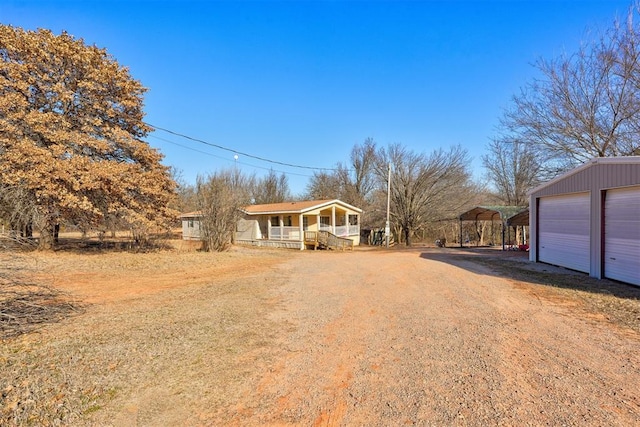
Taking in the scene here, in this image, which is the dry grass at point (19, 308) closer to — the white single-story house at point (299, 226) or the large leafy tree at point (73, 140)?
the large leafy tree at point (73, 140)

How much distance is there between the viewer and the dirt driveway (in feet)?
8.98

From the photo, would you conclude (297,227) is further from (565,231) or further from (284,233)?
(565,231)

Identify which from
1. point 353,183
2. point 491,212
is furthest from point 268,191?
point 491,212

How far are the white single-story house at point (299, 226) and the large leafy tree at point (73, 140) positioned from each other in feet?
24.4

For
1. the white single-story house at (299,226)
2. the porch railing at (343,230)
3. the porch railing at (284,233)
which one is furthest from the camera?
the porch railing at (343,230)

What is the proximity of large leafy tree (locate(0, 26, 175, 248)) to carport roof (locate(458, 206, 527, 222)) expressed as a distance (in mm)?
16060

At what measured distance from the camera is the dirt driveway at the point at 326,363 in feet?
8.98

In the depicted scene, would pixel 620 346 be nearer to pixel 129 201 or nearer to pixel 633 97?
pixel 633 97

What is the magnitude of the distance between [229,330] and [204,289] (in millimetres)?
3317

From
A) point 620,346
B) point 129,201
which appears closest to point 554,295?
point 620,346

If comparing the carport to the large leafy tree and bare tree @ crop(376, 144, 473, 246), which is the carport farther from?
the large leafy tree

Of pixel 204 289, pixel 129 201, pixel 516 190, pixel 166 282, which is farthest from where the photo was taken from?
pixel 516 190

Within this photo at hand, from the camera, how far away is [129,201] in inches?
546

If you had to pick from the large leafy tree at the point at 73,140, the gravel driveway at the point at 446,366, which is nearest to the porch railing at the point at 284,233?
the large leafy tree at the point at 73,140
